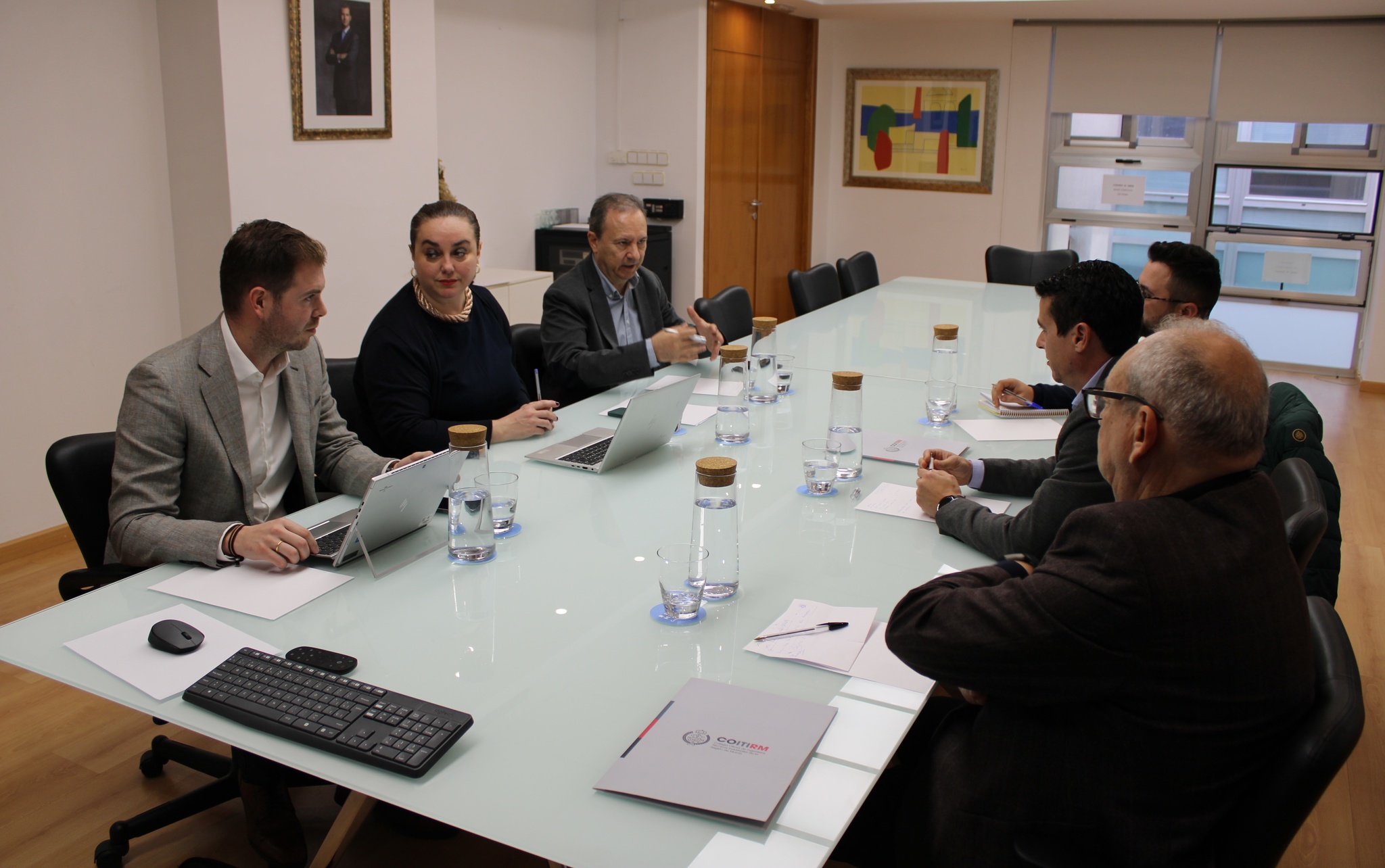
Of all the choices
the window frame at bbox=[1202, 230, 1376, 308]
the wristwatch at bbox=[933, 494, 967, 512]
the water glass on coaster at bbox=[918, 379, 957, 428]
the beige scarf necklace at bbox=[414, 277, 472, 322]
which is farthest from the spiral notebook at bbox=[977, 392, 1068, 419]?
Answer: the window frame at bbox=[1202, 230, 1376, 308]

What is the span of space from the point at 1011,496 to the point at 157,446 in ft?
5.97

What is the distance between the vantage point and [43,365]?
3.78 meters

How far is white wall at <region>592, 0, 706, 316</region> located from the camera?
22.0 ft

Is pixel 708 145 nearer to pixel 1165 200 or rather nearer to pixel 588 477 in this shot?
pixel 1165 200

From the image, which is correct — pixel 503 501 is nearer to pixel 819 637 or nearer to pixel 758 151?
pixel 819 637

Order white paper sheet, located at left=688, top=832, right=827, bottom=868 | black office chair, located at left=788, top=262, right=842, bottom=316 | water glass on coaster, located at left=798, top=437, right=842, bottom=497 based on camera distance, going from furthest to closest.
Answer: black office chair, located at left=788, top=262, right=842, bottom=316 → water glass on coaster, located at left=798, top=437, right=842, bottom=497 → white paper sheet, located at left=688, top=832, right=827, bottom=868

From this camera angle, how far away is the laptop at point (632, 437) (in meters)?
2.46

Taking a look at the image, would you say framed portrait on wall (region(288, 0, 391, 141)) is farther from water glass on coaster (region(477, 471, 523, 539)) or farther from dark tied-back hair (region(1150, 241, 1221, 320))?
dark tied-back hair (region(1150, 241, 1221, 320))

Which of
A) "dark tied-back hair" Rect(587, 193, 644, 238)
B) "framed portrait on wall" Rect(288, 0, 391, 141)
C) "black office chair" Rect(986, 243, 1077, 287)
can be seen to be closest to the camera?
"dark tied-back hair" Rect(587, 193, 644, 238)

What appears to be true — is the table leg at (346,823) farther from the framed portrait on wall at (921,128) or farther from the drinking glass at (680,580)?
the framed portrait on wall at (921,128)

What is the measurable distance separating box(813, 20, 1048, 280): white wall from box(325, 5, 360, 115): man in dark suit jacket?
4.93 metres

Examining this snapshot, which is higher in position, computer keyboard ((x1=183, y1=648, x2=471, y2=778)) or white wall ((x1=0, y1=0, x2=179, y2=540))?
white wall ((x1=0, y1=0, x2=179, y2=540))

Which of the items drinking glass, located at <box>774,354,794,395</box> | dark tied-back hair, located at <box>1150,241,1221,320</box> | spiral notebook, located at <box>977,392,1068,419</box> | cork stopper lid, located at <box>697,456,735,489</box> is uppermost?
dark tied-back hair, located at <box>1150,241,1221,320</box>

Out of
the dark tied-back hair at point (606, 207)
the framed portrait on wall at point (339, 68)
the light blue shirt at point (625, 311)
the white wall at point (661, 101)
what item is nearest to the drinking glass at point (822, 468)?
the light blue shirt at point (625, 311)
